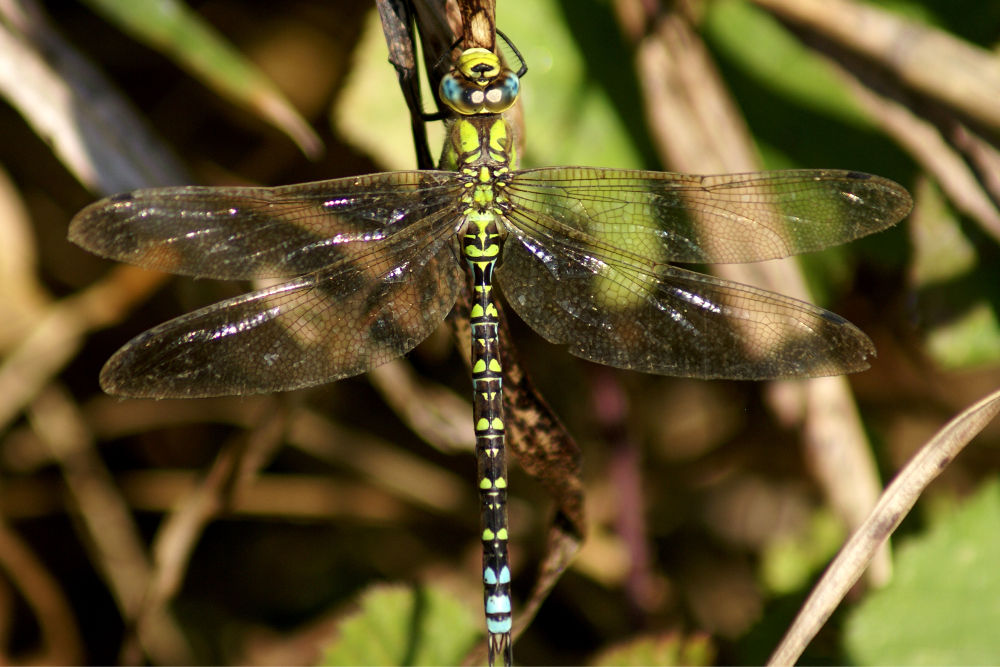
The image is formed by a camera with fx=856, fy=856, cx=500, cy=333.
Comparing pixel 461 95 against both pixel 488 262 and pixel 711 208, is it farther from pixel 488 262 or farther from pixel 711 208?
pixel 711 208

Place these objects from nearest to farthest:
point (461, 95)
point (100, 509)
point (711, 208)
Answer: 1. point (461, 95)
2. point (711, 208)
3. point (100, 509)

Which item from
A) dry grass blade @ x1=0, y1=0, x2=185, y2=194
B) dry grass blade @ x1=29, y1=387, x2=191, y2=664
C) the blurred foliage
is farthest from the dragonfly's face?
dry grass blade @ x1=29, y1=387, x2=191, y2=664

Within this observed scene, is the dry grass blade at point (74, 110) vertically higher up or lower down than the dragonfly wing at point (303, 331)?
higher up

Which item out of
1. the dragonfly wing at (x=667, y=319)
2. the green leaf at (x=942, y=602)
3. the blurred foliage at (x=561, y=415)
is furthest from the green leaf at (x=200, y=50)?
the green leaf at (x=942, y=602)

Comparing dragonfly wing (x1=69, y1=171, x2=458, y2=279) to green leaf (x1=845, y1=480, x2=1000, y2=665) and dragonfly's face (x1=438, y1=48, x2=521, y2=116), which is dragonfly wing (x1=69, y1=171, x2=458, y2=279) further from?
green leaf (x1=845, y1=480, x2=1000, y2=665)

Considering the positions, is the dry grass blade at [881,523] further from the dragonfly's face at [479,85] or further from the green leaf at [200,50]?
the green leaf at [200,50]

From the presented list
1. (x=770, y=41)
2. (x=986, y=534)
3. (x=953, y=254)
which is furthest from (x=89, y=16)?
(x=986, y=534)

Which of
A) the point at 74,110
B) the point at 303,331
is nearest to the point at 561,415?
the point at 303,331
